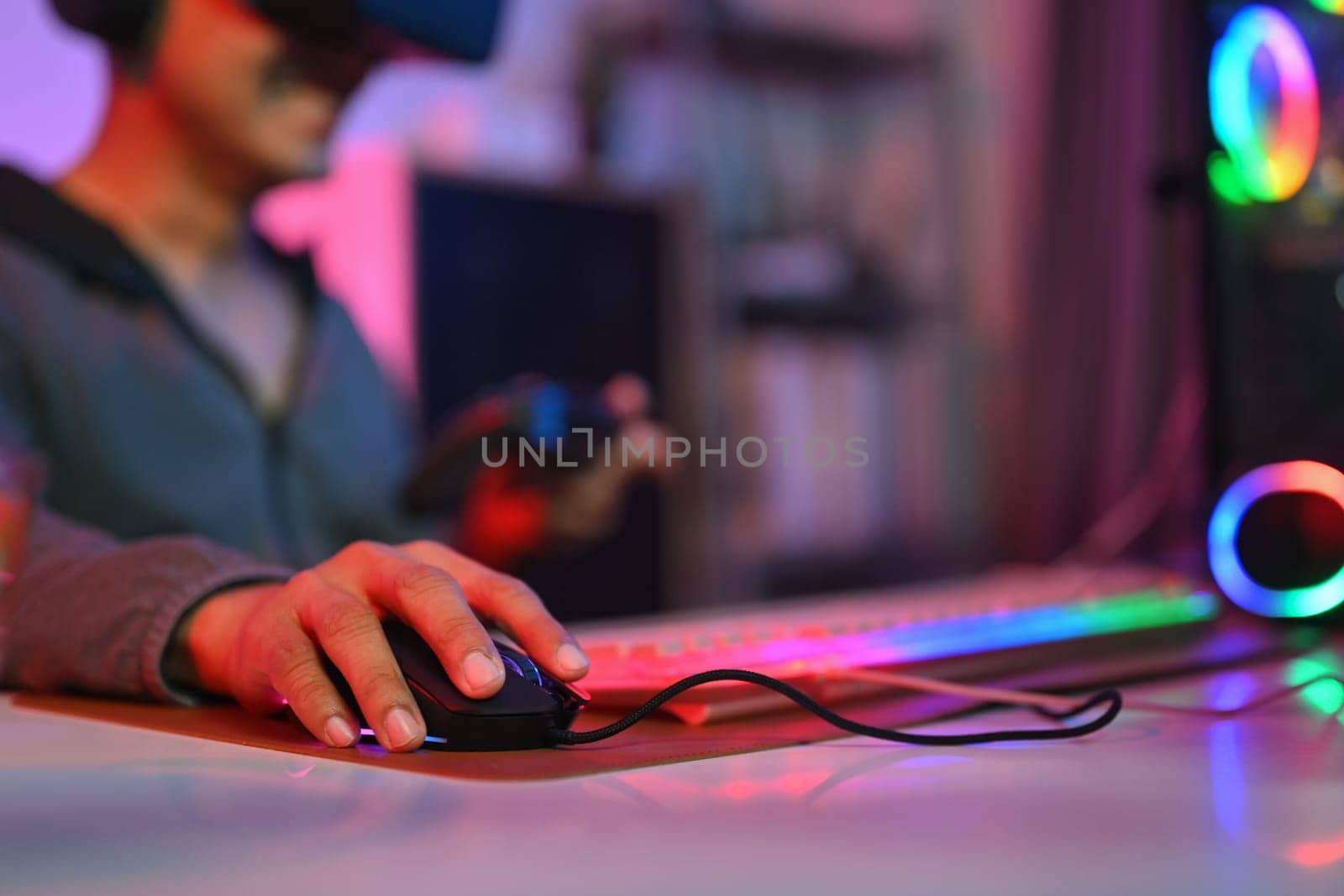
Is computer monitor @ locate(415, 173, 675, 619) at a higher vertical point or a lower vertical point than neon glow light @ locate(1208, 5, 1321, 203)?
lower

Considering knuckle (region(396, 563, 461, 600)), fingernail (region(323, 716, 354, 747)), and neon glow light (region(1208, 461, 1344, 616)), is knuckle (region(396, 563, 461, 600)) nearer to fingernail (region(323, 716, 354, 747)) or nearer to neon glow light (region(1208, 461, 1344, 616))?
fingernail (region(323, 716, 354, 747))

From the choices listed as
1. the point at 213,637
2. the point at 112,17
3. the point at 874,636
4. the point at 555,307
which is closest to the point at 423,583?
the point at 213,637

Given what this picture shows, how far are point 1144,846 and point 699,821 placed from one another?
13cm

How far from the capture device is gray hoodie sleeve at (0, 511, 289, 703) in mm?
589

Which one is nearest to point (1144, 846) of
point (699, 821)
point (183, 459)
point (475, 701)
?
point (699, 821)

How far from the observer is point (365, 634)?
49 cm

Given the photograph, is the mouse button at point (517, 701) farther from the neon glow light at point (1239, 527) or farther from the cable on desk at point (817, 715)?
the neon glow light at point (1239, 527)

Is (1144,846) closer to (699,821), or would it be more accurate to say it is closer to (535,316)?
(699,821)

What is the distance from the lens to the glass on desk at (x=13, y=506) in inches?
Answer: 22.5

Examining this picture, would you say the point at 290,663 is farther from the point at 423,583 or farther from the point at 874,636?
the point at 874,636

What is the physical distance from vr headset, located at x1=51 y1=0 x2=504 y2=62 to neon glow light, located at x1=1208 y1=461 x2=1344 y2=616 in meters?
0.82

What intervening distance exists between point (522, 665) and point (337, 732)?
0.08 metres

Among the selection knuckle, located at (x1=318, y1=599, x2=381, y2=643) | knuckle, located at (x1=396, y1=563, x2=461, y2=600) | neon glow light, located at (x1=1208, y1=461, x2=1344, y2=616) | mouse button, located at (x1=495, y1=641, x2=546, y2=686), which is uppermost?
knuckle, located at (x1=396, y1=563, x2=461, y2=600)

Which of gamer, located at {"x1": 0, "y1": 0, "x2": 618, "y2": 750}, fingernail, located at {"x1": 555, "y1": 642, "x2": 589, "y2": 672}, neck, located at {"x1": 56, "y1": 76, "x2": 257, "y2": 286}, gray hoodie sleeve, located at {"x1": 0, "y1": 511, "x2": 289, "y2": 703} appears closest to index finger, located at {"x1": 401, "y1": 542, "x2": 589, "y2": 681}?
fingernail, located at {"x1": 555, "y1": 642, "x2": 589, "y2": 672}
